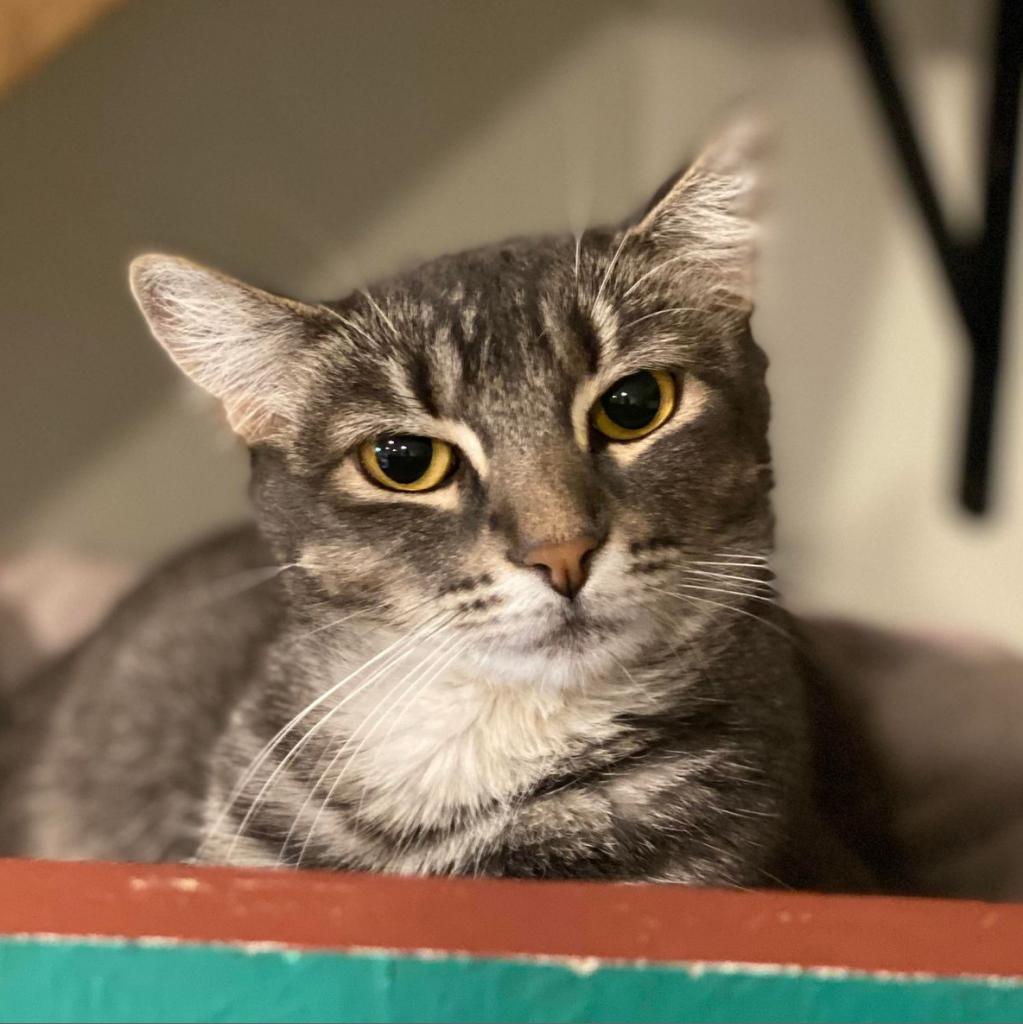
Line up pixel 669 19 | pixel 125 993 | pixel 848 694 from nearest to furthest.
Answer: pixel 125 993, pixel 848 694, pixel 669 19

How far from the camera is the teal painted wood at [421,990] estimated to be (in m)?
0.53

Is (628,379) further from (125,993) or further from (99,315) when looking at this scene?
(99,315)

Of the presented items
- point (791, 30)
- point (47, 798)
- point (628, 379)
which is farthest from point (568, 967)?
point (791, 30)

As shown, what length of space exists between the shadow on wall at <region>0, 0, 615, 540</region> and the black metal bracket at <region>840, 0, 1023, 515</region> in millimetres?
474

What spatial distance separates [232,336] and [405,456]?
14 cm

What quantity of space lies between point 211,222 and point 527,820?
798mm

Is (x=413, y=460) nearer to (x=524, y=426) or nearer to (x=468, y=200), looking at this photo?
(x=524, y=426)

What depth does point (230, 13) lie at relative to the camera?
1.19 meters

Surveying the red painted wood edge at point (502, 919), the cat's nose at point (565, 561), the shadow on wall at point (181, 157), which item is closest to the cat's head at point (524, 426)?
the cat's nose at point (565, 561)

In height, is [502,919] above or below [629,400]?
below

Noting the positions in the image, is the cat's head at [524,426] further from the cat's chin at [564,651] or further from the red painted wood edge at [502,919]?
the red painted wood edge at [502,919]

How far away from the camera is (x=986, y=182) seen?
3.98ft

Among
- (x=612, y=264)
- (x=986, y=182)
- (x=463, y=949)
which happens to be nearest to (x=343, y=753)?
(x=463, y=949)

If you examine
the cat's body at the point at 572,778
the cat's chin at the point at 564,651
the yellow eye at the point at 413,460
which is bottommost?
the cat's body at the point at 572,778
